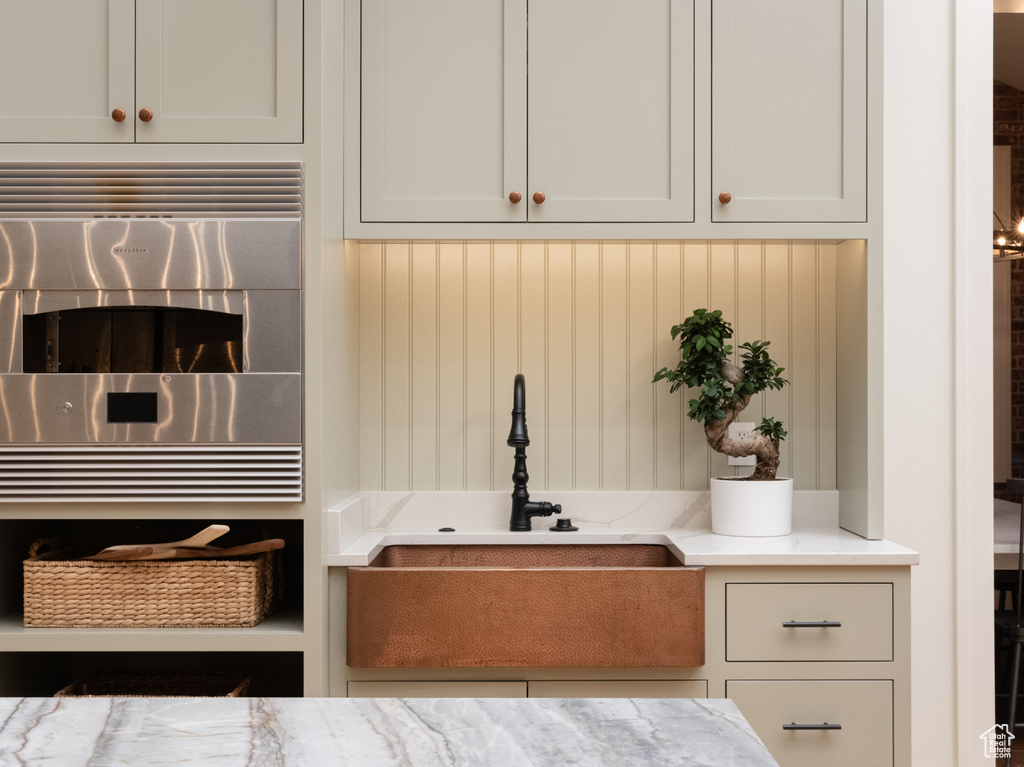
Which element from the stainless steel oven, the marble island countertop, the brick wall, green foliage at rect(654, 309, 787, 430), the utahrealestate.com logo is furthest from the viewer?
the brick wall

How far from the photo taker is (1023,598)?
3059 mm

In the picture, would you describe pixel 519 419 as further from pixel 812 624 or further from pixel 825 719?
pixel 825 719

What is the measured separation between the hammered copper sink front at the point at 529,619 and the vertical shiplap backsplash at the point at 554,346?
1.78 ft

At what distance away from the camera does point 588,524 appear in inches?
91.6

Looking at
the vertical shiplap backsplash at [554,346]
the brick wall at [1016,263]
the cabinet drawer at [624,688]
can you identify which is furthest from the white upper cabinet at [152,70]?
the brick wall at [1016,263]

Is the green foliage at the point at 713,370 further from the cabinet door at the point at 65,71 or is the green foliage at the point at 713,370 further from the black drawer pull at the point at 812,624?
the cabinet door at the point at 65,71

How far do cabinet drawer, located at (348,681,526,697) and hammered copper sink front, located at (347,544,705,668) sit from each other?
64 mm

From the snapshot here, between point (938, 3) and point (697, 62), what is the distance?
0.86 meters

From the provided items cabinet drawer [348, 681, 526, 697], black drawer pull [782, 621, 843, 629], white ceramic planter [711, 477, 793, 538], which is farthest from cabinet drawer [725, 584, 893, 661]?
cabinet drawer [348, 681, 526, 697]

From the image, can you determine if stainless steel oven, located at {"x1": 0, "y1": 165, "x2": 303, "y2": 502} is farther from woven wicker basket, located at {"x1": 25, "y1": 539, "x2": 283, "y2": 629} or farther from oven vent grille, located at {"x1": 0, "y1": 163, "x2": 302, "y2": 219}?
woven wicker basket, located at {"x1": 25, "y1": 539, "x2": 283, "y2": 629}

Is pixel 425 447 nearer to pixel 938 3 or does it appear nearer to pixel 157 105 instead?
pixel 157 105

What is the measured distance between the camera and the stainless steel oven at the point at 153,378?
71.1 inches

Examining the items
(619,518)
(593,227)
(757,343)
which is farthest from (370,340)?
(757,343)

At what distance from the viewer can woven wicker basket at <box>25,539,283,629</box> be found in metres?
1.83
